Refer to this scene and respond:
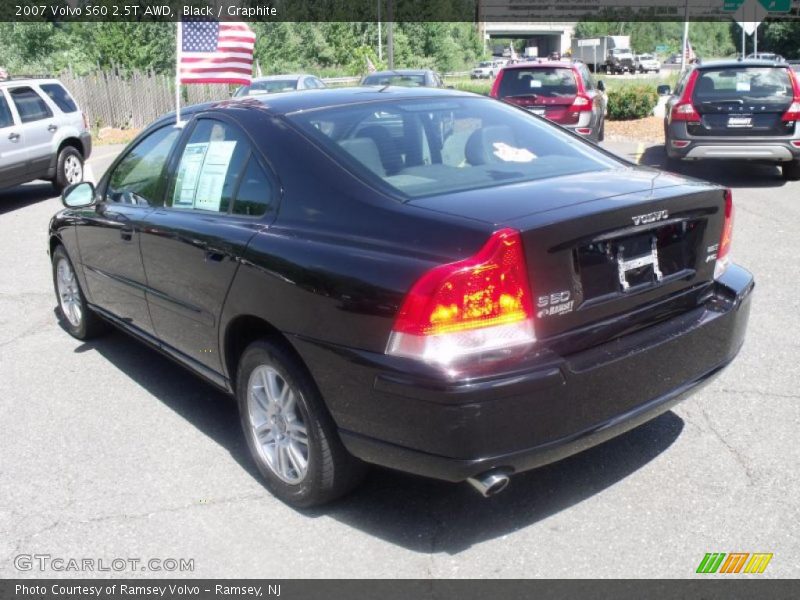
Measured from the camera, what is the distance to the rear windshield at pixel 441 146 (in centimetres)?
348

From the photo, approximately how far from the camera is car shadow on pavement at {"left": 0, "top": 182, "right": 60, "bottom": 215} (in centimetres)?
1319

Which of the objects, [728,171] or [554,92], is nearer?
[728,171]

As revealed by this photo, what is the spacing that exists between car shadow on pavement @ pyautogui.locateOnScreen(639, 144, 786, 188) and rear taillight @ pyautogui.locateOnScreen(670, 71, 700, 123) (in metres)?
0.87

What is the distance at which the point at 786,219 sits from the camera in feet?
30.1

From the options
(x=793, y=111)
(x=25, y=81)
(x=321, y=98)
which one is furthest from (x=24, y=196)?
(x=793, y=111)

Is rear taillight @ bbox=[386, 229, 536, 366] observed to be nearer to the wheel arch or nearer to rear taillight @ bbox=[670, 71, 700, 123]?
the wheel arch

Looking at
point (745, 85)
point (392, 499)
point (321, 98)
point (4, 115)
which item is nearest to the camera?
point (392, 499)

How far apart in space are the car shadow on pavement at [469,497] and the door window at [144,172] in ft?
4.65

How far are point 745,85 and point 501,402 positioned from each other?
407 inches

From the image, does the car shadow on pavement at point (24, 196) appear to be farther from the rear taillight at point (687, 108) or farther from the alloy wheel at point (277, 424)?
the alloy wheel at point (277, 424)

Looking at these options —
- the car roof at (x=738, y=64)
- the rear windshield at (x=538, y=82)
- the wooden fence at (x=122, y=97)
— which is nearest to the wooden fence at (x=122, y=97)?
the wooden fence at (x=122, y=97)

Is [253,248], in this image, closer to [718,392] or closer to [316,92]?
[316,92]

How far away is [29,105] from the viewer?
1319 cm

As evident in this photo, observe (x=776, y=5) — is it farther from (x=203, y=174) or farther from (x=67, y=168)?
(x=203, y=174)
